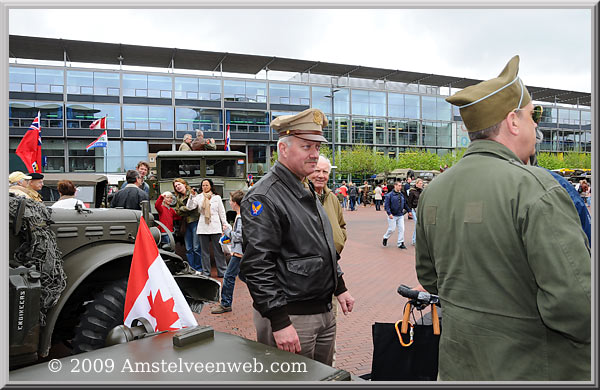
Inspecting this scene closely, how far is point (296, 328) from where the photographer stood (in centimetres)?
223

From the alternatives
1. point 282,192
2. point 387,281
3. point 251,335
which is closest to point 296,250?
point 282,192

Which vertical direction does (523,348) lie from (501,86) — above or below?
below

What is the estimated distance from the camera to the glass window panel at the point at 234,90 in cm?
3556

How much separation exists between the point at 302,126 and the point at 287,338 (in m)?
1.07

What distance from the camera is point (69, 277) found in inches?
123

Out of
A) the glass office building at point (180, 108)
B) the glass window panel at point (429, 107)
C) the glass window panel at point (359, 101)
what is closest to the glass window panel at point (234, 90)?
the glass office building at point (180, 108)

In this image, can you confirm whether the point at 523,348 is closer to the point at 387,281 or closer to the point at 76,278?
the point at 76,278

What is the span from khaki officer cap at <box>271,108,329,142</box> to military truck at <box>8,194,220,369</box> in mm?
1443

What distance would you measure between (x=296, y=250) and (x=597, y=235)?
130cm

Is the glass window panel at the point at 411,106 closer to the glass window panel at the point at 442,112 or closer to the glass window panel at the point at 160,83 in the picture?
the glass window panel at the point at 442,112

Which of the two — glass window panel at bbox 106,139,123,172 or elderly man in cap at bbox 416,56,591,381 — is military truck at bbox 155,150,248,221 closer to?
elderly man in cap at bbox 416,56,591,381

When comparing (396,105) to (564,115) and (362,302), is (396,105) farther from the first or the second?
(564,115)

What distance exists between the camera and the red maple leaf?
2402 millimetres

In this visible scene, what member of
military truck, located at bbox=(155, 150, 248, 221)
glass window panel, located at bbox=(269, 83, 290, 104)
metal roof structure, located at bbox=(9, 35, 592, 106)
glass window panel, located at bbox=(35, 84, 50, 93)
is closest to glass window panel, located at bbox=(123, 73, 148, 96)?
glass window panel, located at bbox=(35, 84, 50, 93)
